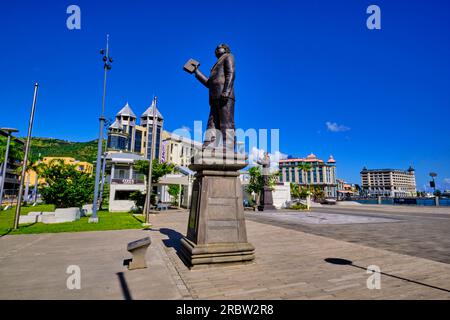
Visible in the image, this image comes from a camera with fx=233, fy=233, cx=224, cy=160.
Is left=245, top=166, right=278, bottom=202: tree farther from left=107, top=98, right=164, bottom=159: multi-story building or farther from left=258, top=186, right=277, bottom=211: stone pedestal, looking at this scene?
left=107, top=98, right=164, bottom=159: multi-story building

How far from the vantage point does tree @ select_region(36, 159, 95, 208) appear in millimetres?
14906

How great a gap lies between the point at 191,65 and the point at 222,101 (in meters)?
1.53

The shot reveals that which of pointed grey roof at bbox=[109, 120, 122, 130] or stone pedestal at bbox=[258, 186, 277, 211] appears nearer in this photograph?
stone pedestal at bbox=[258, 186, 277, 211]

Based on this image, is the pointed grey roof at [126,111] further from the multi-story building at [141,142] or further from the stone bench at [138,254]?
the stone bench at [138,254]

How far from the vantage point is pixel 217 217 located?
17.0 ft

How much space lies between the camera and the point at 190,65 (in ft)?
21.0

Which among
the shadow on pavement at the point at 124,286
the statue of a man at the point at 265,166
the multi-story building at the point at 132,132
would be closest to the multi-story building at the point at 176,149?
the multi-story building at the point at 132,132

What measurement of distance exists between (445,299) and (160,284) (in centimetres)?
434

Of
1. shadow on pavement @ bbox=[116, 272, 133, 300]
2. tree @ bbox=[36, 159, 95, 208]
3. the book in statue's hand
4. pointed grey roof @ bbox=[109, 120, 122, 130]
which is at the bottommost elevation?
shadow on pavement @ bbox=[116, 272, 133, 300]

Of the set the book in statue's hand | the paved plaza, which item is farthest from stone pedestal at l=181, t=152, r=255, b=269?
the book in statue's hand

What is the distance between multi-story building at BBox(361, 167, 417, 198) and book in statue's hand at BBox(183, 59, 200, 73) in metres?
164

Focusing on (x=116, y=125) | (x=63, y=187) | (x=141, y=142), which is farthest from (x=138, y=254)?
(x=141, y=142)

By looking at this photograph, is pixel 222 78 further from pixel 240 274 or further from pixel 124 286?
pixel 124 286

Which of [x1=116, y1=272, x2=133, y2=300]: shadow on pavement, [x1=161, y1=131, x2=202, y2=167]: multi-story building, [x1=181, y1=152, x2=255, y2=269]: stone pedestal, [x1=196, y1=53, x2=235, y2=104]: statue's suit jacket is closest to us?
[x1=116, y1=272, x2=133, y2=300]: shadow on pavement
